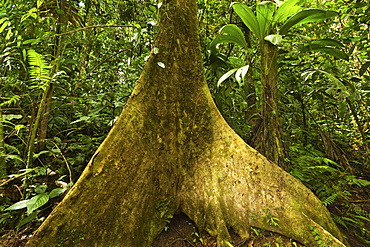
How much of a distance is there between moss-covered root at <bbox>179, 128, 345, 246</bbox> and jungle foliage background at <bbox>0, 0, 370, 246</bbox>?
18.0 inches

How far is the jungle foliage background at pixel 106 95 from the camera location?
1.79m

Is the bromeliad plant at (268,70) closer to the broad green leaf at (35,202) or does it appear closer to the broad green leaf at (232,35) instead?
the broad green leaf at (232,35)

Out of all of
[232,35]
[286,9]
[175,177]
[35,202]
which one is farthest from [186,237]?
[286,9]

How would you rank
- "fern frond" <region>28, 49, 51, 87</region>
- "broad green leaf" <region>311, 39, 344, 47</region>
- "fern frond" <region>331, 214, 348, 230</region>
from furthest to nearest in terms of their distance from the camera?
1. "broad green leaf" <region>311, 39, 344, 47</region>
2. "fern frond" <region>331, 214, 348, 230</region>
3. "fern frond" <region>28, 49, 51, 87</region>

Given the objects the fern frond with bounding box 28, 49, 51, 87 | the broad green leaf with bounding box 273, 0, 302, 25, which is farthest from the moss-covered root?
the fern frond with bounding box 28, 49, 51, 87

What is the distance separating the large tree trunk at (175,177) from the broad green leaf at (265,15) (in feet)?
2.28

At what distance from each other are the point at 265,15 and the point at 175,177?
6.16 ft

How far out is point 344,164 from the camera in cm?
249

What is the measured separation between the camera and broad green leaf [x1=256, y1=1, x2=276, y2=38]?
1788mm

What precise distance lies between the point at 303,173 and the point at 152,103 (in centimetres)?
196

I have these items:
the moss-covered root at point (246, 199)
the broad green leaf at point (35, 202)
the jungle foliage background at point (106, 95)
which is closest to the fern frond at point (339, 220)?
the jungle foliage background at point (106, 95)

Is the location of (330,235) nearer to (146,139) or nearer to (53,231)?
(146,139)

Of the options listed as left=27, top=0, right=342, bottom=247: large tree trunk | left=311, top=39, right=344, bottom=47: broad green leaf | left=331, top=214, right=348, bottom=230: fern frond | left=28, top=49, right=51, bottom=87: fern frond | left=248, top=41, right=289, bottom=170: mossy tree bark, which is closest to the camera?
left=27, top=0, right=342, bottom=247: large tree trunk

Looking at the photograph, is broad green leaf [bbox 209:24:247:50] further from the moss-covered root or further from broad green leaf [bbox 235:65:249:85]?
the moss-covered root
